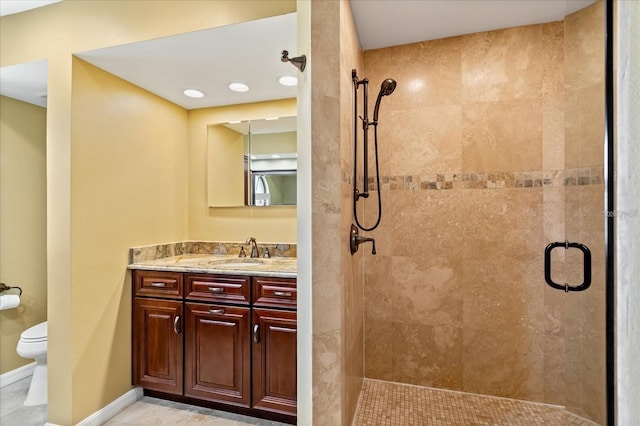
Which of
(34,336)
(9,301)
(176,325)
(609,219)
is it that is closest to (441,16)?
(609,219)

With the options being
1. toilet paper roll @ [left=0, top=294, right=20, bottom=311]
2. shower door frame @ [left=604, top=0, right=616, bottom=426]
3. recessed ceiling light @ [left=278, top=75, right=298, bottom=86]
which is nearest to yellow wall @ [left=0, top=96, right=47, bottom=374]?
toilet paper roll @ [left=0, top=294, right=20, bottom=311]

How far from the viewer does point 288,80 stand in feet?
7.39

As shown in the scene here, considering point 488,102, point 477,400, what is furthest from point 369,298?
point 488,102

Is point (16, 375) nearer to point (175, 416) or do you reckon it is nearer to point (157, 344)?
point (157, 344)

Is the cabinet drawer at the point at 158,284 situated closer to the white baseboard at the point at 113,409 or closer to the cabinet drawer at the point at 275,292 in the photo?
the cabinet drawer at the point at 275,292

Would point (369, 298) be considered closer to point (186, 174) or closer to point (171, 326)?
point (171, 326)

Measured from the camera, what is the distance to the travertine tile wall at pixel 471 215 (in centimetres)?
192

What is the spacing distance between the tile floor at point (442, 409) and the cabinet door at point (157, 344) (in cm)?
126

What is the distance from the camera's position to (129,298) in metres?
2.23

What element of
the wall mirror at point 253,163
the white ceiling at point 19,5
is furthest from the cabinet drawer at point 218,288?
the white ceiling at point 19,5

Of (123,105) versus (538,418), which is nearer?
(538,418)

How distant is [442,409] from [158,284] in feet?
6.61

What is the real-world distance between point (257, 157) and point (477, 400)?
2.39m

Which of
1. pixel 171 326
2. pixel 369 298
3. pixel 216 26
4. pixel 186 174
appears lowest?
pixel 171 326
